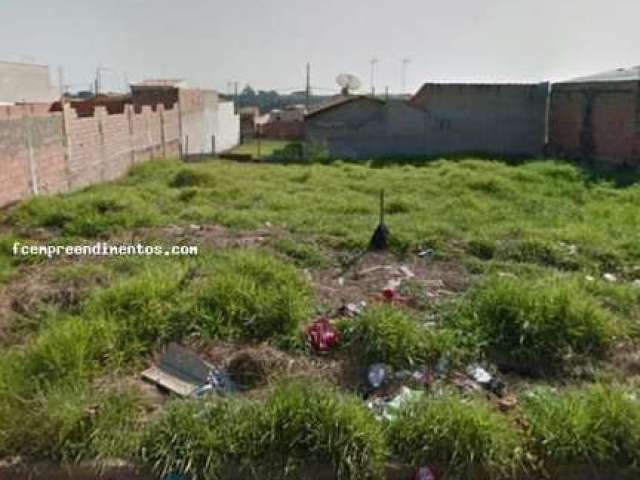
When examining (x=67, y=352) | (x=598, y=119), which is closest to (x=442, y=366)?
(x=67, y=352)

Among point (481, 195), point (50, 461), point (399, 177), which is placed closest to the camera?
point (50, 461)

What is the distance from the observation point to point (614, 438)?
267cm

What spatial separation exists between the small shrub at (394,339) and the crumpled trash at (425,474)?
2.74ft

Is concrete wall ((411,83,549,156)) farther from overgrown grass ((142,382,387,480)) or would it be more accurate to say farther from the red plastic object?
overgrown grass ((142,382,387,480))

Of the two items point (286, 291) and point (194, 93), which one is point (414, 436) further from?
point (194, 93)

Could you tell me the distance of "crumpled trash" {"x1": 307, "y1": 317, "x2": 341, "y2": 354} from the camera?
11.8 ft

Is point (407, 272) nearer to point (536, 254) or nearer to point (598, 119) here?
point (536, 254)

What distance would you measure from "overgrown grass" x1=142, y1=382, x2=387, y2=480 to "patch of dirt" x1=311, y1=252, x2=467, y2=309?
5.03 feet

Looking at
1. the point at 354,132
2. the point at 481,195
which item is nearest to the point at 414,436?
the point at 481,195

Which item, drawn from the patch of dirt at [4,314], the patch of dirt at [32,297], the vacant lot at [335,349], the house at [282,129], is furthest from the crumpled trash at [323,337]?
the house at [282,129]

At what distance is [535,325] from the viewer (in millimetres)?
3643

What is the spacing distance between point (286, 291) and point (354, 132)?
47.9 feet

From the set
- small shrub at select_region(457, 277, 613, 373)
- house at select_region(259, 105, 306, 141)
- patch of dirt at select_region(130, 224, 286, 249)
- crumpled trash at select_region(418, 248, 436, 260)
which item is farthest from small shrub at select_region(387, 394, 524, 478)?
house at select_region(259, 105, 306, 141)

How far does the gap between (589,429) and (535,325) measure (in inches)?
40.0
